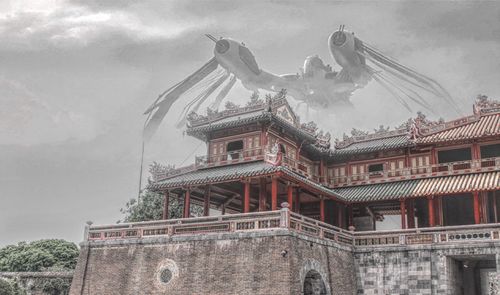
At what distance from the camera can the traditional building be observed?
20.1 metres

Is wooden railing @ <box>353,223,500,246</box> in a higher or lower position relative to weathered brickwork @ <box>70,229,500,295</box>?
higher

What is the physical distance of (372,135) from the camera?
30734 millimetres

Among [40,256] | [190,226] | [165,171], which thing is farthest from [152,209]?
[190,226]

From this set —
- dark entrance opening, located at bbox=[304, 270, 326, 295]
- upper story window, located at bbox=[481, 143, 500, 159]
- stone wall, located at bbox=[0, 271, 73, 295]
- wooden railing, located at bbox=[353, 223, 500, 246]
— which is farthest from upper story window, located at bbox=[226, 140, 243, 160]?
upper story window, located at bbox=[481, 143, 500, 159]

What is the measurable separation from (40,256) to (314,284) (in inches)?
874

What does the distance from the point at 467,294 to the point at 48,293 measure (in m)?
21.5

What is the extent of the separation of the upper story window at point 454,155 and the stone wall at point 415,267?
6342mm

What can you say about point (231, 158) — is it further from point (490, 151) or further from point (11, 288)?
point (490, 151)

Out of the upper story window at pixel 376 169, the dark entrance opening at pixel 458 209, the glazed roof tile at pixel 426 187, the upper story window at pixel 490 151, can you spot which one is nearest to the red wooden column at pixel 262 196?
the glazed roof tile at pixel 426 187

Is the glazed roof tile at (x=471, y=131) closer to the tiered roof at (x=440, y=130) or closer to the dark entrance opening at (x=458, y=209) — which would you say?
the tiered roof at (x=440, y=130)

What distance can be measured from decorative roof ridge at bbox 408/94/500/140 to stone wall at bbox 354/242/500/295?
24.7ft

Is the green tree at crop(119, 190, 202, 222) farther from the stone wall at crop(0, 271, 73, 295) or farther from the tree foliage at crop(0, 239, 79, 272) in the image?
the stone wall at crop(0, 271, 73, 295)

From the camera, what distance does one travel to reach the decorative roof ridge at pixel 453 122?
27.8 metres

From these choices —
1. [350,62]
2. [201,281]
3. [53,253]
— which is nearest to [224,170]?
[201,281]
